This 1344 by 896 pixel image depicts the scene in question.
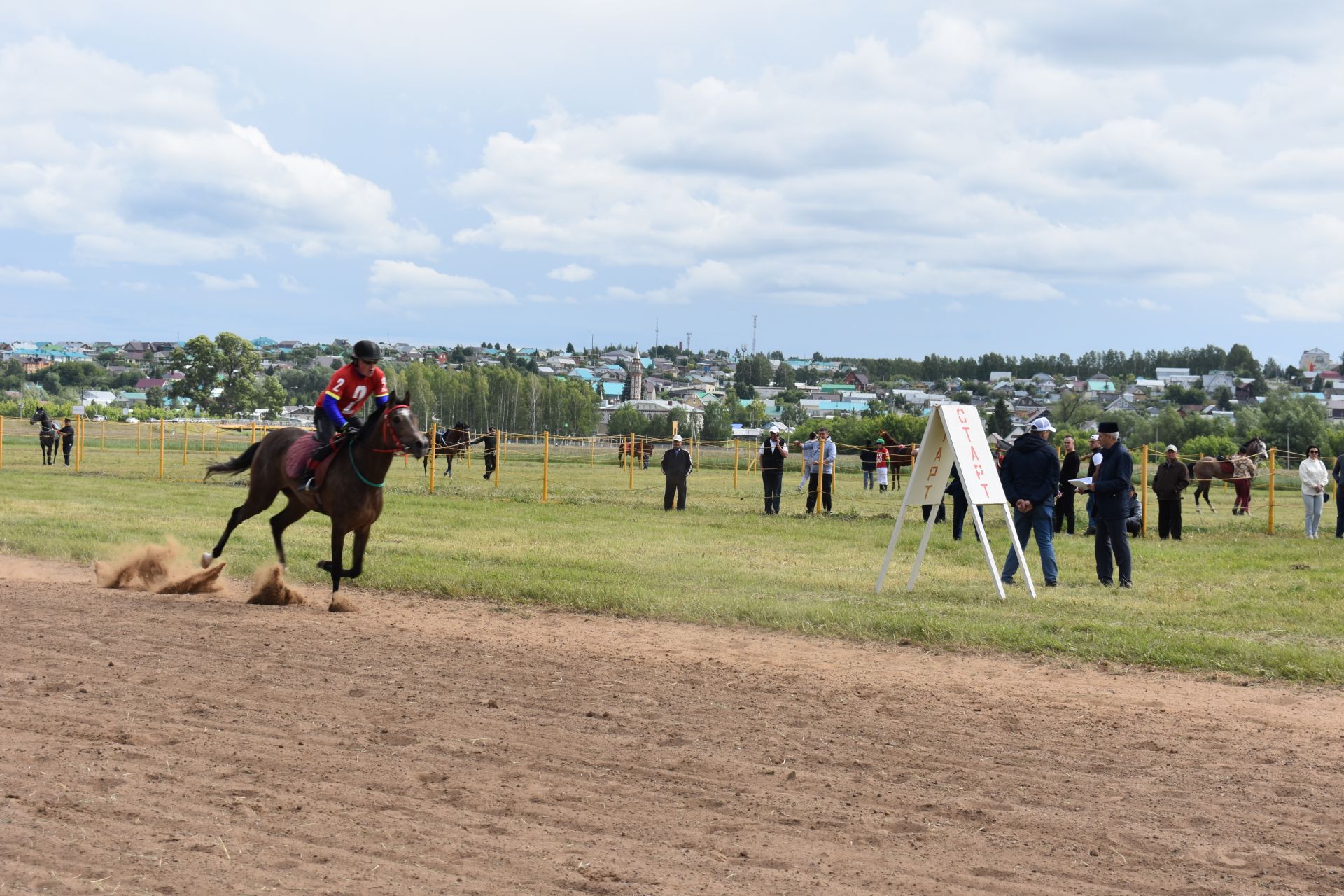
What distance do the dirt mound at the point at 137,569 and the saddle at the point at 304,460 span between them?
6.37 ft

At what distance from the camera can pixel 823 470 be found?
26.4 m

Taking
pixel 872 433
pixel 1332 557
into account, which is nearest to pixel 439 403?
pixel 872 433

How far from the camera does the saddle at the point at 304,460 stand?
12.1 meters

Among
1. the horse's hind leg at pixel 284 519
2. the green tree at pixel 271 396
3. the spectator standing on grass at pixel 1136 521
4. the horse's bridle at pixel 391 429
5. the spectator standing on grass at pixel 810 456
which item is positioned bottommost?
the spectator standing on grass at pixel 1136 521

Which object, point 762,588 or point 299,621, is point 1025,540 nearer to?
point 762,588

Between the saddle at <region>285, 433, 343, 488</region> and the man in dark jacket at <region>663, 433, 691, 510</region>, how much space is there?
13296 millimetres

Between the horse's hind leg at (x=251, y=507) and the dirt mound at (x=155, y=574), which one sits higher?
the horse's hind leg at (x=251, y=507)

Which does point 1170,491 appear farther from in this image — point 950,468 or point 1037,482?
point 950,468

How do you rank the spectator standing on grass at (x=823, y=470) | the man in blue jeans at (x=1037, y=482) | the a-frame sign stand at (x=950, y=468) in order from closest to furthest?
the a-frame sign stand at (x=950, y=468) → the man in blue jeans at (x=1037, y=482) → the spectator standing on grass at (x=823, y=470)

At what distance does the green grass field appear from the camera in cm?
1084

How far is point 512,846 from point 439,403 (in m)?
128

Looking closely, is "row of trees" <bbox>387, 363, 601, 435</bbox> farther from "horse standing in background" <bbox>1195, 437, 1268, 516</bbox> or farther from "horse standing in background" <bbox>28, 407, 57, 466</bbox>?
"horse standing in background" <bbox>1195, 437, 1268, 516</bbox>

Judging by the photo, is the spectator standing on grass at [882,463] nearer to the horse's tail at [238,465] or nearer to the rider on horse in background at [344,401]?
the horse's tail at [238,465]

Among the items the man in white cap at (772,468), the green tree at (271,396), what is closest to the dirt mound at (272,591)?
the man in white cap at (772,468)
